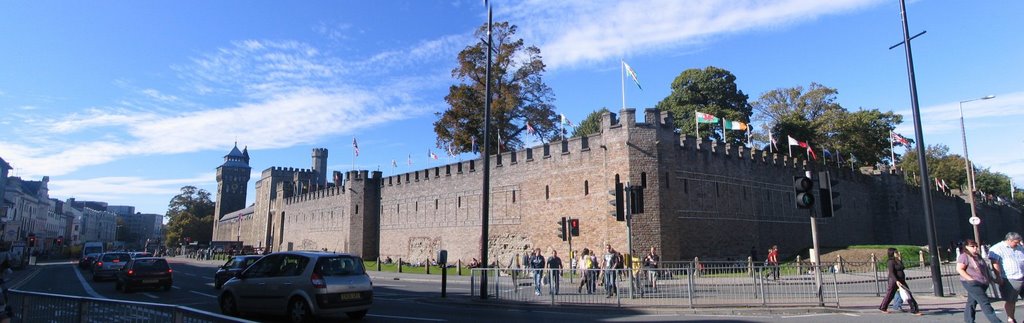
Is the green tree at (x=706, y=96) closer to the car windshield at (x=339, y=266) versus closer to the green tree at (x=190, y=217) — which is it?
the car windshield at (x=339, y=266)

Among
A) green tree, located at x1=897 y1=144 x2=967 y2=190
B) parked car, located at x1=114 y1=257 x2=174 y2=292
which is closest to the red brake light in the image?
parked car, located at x1=114 y1=257 x2=174 y2=292

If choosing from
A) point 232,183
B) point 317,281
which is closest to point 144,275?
point 317,281

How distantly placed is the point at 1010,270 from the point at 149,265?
23.1 m

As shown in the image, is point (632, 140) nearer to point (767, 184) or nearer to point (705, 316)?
point (767, 184)

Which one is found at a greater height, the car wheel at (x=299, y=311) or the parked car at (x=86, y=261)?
the parked car at (x=86, y=261)

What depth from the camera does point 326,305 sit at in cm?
1090

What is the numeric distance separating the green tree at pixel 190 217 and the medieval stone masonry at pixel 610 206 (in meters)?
57.1

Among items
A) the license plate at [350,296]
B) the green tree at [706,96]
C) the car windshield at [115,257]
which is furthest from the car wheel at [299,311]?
the green tree at [706,96]

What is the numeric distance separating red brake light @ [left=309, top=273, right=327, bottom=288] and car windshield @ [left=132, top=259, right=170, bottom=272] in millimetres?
12846

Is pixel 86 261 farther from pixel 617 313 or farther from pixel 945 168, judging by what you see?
pixel 945 168

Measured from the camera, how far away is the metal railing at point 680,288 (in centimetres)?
1349

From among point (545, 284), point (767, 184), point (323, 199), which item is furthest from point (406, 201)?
point (545, 284)

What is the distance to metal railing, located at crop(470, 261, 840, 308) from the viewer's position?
44.3 ft

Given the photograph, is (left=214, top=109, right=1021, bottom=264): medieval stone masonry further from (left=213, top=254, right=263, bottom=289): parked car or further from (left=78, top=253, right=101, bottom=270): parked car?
(left=78, top=253, right=101, bottom=270): parked car
